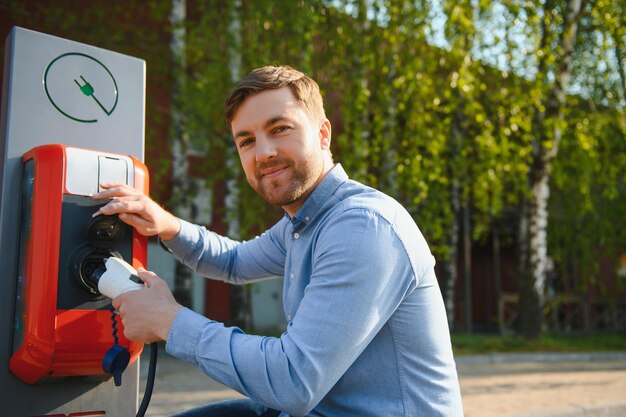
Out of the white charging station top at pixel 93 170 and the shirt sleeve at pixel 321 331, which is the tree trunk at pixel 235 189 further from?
the shirt sleeve at pixel 321 331

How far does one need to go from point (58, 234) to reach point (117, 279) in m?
0.24

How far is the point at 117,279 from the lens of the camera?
5.34 feet

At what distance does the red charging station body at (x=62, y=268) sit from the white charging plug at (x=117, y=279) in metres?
0.11

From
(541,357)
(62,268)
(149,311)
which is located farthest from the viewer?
(541,357)

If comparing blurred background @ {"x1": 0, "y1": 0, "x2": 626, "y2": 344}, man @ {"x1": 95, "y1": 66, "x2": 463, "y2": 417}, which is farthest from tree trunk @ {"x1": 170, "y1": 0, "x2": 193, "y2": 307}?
man @ {"x1": 95, "y1": 66, "x2": 463, "y2": 417}

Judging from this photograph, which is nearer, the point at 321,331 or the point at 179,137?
the point at 321,331

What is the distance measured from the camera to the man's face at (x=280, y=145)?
165cm

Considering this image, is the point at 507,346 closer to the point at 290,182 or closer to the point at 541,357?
the point at 541,357

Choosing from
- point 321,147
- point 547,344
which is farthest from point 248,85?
point 547,344

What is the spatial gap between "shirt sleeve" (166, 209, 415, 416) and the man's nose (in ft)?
1.04

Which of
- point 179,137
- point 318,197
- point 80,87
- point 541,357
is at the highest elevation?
point 179,137

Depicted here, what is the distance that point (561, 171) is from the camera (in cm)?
1147

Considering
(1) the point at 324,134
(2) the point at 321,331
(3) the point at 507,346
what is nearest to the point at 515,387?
(3) the point at 507,346

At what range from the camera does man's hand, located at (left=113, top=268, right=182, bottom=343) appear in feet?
4.81
